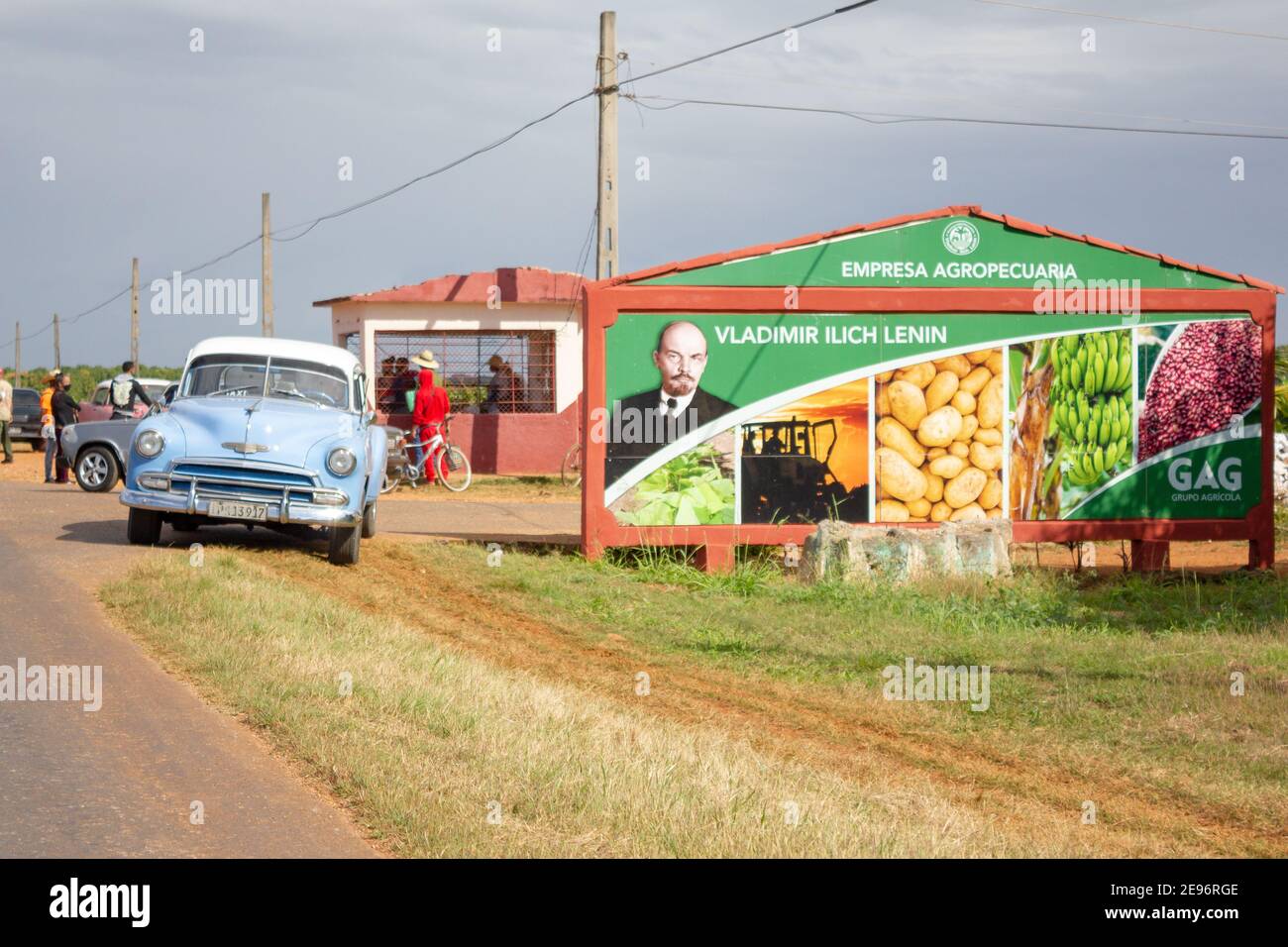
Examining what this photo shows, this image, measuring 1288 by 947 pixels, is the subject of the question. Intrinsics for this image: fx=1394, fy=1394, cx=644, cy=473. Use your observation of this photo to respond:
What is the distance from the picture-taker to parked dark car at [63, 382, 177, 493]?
20.1 meters

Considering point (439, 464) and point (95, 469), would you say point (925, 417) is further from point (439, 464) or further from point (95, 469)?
point (95, 469)

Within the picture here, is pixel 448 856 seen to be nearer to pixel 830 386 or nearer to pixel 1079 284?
pixel 830 386

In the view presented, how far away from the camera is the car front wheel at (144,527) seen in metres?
13.0

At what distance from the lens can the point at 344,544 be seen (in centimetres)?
1288

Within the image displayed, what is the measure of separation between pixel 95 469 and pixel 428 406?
5355 mm

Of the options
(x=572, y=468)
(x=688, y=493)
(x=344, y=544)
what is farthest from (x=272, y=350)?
(x=572, y=468)

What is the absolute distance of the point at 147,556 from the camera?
38.5ft

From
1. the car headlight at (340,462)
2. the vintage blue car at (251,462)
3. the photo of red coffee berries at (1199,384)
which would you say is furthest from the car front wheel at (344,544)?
the photo of red coffee berries at (1199,384)

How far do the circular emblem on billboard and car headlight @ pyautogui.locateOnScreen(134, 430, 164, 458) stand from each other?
320 inches

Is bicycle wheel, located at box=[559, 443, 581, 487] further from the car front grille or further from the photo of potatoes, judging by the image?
the car front grille

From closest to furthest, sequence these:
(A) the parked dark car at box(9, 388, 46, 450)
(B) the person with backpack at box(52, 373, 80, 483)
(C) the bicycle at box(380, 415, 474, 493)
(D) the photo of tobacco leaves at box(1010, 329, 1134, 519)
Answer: (D) the photo of tobacco leaves at box(1010, 329, 1134, 519) → (B) the person with backpack at box(52, 373, 80, 483) → (C) the bicycle at box(380, 415, 474, 493) → (A) the parked dark car at box(9, 388, 46, 450)

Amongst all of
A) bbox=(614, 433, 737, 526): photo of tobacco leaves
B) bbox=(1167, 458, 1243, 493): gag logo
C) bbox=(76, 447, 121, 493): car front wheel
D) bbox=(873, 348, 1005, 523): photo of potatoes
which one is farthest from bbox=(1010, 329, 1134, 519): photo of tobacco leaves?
bbox=(76, 447, 121, 493): car front wheel

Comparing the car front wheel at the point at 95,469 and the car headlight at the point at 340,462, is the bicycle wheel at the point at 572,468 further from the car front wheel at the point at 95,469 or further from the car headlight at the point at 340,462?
the car headlight at the point at 340,462
